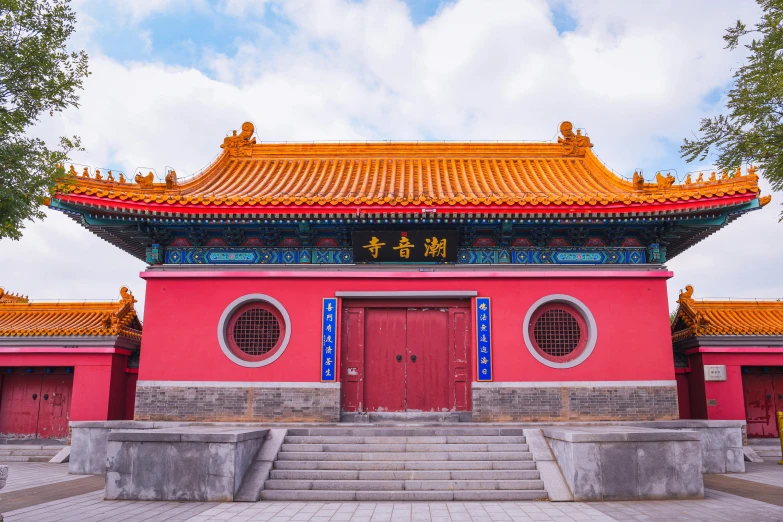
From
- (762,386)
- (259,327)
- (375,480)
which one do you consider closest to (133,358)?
(259,327)

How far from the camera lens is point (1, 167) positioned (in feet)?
19.2

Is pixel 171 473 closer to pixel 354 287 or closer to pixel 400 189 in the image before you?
pixel 354 287

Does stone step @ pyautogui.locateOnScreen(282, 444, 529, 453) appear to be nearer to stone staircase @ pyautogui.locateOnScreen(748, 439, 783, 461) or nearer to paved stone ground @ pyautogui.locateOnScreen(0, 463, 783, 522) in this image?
paved stone ground @ pyautogui.locateOnScreen(0, 463, 783, 522)

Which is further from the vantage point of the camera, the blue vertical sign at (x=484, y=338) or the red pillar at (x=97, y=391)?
the red pillar at (x=97, y=391)

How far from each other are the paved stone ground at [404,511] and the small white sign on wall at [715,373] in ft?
16.7

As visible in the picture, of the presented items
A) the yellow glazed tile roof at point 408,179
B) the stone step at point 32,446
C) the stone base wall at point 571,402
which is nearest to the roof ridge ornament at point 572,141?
the yellow glazed tile roof at point 408,179

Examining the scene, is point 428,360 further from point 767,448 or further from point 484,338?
point 767,448

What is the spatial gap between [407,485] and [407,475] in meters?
0.21

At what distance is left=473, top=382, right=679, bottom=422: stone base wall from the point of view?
1047 centimetres

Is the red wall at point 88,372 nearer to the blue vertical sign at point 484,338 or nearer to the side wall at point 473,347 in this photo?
the side wall at point 473,347

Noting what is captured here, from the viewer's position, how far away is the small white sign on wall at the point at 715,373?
12.3 m

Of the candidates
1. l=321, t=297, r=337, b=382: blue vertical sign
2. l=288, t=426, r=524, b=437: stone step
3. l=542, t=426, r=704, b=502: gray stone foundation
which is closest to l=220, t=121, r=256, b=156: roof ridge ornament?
l=321, t=297, r=337, b=382: blue vertical sign

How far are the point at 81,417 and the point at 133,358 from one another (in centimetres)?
168

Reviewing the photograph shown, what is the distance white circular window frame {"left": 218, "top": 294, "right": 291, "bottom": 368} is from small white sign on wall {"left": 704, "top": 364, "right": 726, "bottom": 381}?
886 cm
